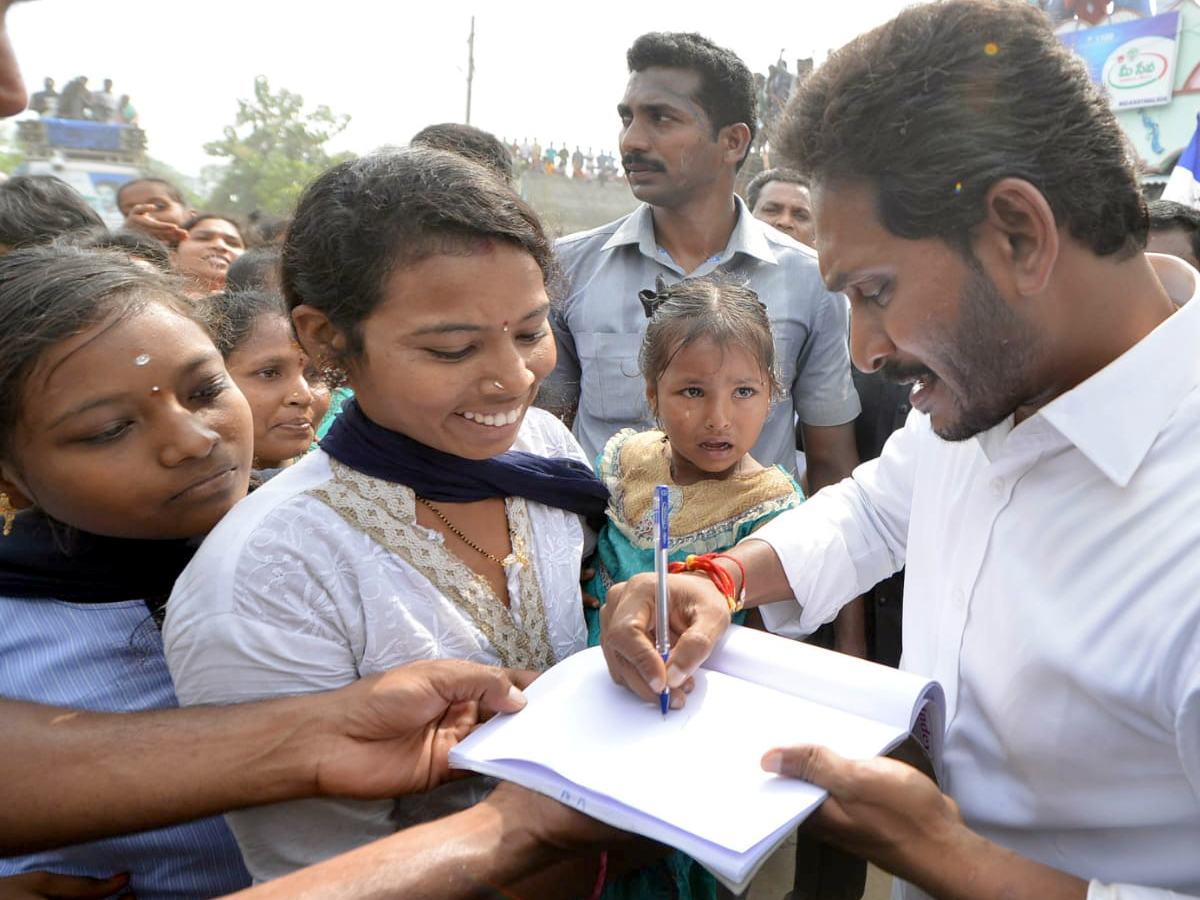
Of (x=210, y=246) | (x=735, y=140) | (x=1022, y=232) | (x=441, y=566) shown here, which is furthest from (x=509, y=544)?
(x=210, y=246)

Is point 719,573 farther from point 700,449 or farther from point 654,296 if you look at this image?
point 654,296

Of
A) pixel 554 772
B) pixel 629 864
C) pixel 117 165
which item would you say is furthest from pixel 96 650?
pixel 117 165

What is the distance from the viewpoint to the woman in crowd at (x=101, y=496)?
1.45m

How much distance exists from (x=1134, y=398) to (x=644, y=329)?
2.07 metres

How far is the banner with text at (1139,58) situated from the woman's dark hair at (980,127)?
17.0 meters

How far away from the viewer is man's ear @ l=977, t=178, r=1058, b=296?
1369 millimetres

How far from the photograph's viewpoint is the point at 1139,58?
1577 cm

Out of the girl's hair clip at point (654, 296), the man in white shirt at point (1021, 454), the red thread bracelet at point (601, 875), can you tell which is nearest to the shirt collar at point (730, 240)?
the girl's hair clip at point (654, 296)

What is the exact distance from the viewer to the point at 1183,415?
52.3 inches

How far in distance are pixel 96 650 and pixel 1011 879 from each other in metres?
1.53

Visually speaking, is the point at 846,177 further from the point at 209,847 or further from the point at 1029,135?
the point at 209,847

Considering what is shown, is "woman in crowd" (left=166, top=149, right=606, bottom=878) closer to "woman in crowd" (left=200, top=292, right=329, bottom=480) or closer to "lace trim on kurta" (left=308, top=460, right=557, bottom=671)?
"lace trim on kurta" (left=308, top=460, right=557, bottom=671)

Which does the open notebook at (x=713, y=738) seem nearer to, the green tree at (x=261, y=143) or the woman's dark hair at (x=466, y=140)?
the woman's dark hair at (x=466, y=140)

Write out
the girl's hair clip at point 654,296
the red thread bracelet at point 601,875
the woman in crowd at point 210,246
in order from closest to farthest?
the red thread bracelet at point 601,875, the girl's hair clip at point 654,296, the woman in crowd at point 210,246
